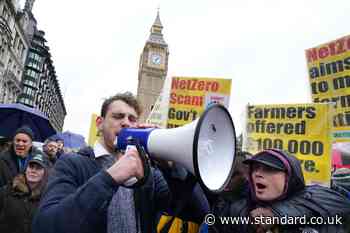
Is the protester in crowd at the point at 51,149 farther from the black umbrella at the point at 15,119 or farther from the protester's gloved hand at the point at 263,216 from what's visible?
the protester's gloved hand at the point at 263,216

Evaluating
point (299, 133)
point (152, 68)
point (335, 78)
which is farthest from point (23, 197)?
point (152, 68)

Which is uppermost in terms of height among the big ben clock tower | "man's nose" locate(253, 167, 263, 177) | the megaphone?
the big ben clock tower

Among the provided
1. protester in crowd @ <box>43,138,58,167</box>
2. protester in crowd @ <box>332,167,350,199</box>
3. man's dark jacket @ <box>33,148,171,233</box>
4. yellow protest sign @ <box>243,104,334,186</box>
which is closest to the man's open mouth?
man's dark jacket @ <box>33,148,171,233</box>

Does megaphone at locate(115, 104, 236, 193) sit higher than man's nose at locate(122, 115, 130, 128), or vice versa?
man's nose at locate(122, 115, 130, 128)

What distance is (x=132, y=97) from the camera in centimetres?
152

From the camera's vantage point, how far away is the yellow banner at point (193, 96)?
14.9 feet

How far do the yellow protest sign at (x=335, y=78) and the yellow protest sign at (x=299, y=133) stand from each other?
20cm

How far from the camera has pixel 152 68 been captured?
5050 centimetres

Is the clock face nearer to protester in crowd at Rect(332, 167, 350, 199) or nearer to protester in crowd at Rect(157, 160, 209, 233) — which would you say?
protester in crowd at Rect(332, 167, 350, 199)

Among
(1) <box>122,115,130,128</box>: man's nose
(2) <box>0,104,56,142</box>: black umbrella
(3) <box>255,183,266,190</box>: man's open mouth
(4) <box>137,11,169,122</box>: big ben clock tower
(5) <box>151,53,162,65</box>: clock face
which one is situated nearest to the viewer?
(1) <box>122,115,130,128</box>: man's nose

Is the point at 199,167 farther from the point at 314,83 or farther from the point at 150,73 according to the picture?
→ the point at 150,73

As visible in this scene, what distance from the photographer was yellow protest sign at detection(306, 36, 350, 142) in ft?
12.3

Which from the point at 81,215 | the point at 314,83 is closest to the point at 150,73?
the point at 314,83

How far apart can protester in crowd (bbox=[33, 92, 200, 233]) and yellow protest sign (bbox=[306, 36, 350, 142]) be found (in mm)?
3039
